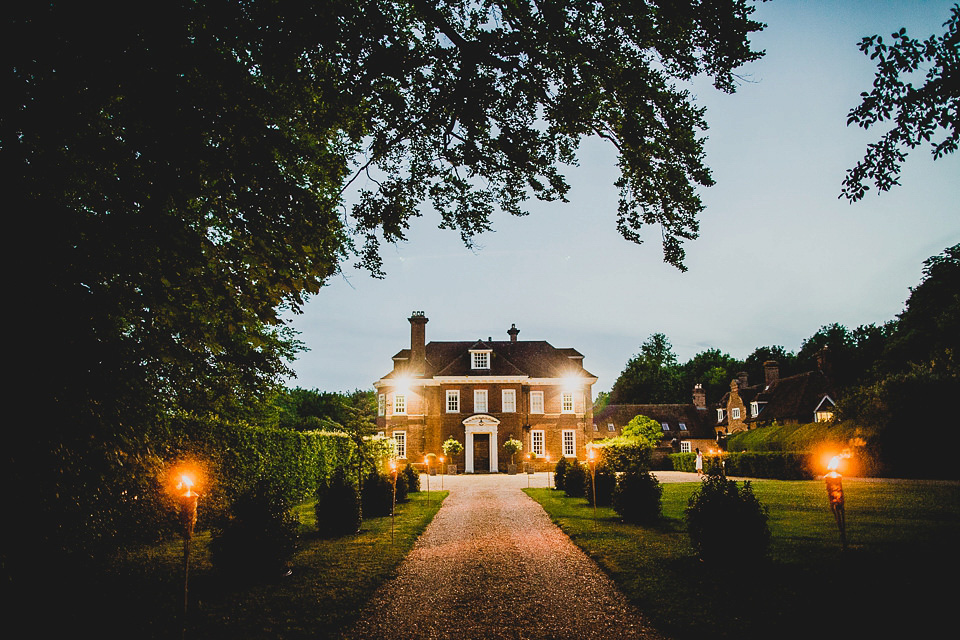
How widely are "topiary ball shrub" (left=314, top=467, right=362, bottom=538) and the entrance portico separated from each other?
2771 cm

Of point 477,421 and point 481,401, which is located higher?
point 481,401

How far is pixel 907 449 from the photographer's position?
25.7m

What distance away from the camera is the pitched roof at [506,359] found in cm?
4097

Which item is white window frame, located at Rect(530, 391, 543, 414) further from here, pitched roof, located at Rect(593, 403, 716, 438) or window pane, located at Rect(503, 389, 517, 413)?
pitched roof, located at Rect(593, 403, 716, 438)

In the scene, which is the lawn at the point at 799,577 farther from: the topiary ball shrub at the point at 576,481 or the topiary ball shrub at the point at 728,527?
the topiary ball shrub at the point at 576,481

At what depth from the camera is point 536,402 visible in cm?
4122

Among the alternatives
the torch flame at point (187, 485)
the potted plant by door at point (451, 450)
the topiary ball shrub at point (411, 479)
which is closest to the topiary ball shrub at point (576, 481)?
the topiary ball shrub at point (411, 479)

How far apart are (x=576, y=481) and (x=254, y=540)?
13425 millimetres

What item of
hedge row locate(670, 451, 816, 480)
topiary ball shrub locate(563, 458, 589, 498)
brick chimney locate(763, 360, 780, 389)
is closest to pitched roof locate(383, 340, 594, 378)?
hedge row locate(670, 451, 816, 480)

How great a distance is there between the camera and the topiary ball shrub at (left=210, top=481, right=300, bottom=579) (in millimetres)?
7848

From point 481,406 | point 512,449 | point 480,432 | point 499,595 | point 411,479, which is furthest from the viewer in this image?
point 481,406

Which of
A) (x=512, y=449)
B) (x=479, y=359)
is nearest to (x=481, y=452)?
(x=512, y=449)

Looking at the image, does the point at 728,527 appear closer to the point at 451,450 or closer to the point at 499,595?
the point at 499,595

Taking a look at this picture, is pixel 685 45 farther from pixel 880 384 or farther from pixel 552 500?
pixel 880 384
